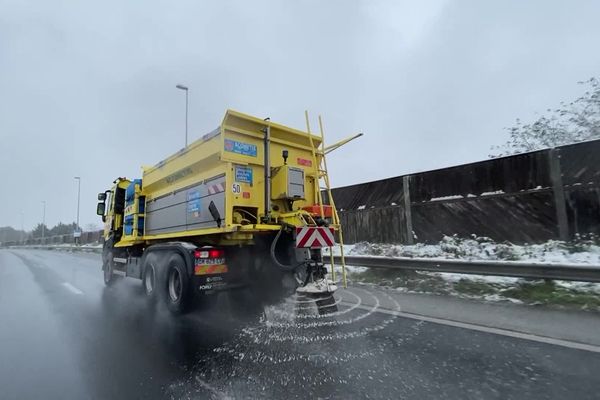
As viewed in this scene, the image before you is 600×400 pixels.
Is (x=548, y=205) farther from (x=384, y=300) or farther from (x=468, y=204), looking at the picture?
(x=384, y=300)

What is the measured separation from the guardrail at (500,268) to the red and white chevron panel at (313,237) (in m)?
2.93

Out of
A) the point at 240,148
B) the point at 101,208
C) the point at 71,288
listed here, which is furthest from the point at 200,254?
the point at 101,208

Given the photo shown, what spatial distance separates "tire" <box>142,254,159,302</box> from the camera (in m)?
7.16

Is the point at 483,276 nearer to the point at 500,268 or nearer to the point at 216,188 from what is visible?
the point at 500,268

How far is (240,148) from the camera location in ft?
19.8

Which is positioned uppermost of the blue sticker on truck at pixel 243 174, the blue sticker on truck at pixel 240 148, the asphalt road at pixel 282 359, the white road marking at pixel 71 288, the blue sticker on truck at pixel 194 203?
the blue sticker on truck at pixel 240 148

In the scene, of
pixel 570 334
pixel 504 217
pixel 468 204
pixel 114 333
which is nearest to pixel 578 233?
pixel 504 217

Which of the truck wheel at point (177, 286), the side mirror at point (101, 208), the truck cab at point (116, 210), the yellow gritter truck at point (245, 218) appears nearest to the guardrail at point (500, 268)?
the yellow gritter truck at point (245, 218)

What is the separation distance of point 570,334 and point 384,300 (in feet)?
9.57

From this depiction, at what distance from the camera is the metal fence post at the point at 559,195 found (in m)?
8.04

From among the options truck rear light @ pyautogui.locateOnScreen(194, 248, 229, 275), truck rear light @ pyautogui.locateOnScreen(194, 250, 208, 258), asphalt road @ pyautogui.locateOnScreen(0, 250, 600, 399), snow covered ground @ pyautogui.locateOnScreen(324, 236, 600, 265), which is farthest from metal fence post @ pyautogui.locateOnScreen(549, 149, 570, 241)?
truck rear light @ pyautogui.locateOnScreen(194, 250, 208, 258)

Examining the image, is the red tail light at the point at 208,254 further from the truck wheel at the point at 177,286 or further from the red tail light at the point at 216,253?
the truck wheel at the point at 177,286

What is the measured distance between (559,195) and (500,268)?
120 inches

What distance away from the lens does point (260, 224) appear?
5918 mm
